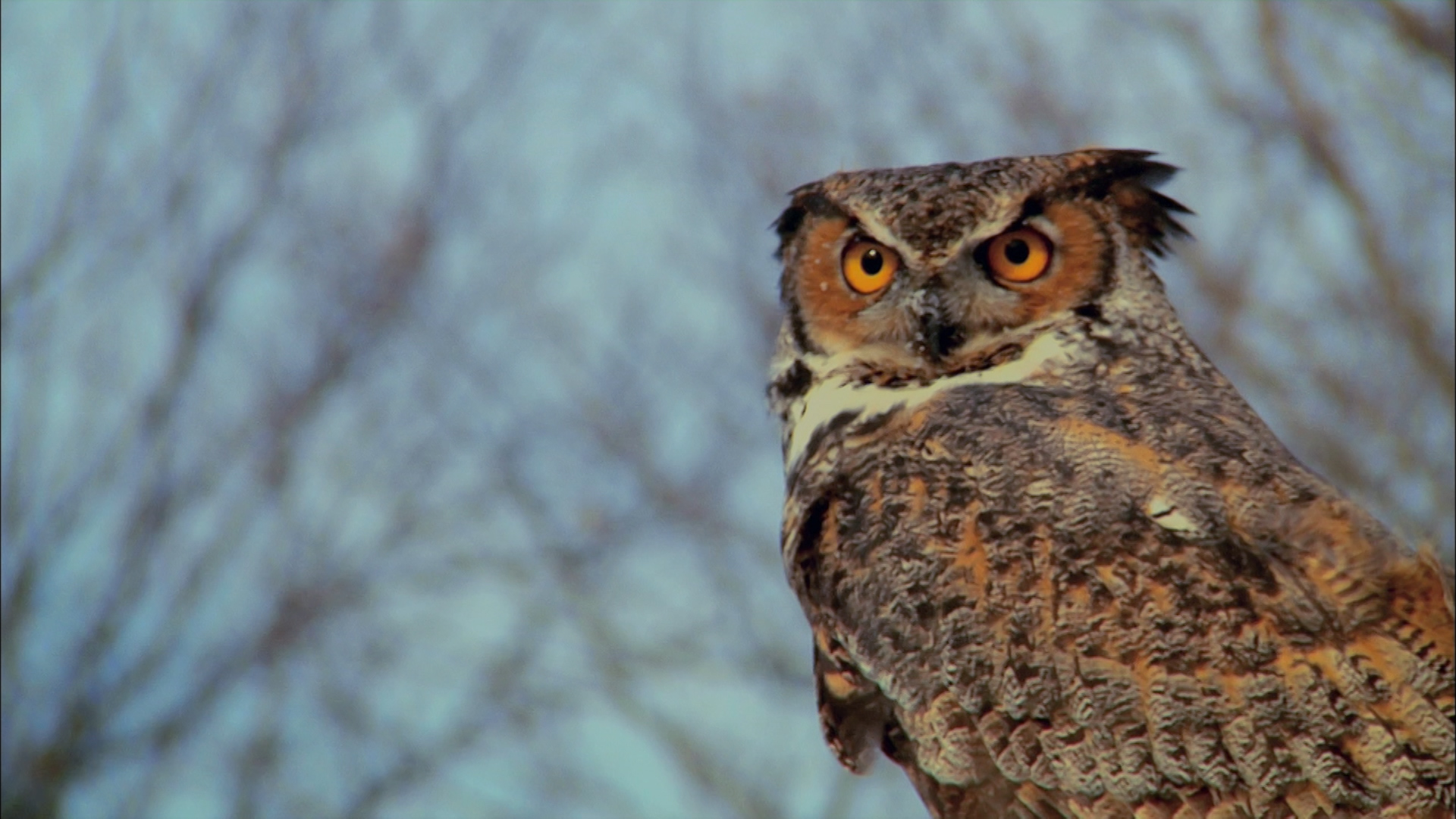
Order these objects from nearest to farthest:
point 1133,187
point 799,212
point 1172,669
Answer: point 1172,669, point 1133,187, point 799,212

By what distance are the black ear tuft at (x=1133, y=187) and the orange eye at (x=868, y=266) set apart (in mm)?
405

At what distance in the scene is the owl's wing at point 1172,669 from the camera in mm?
2461

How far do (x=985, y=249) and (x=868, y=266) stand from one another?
0.28 meters

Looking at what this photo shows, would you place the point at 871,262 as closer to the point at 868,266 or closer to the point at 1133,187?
the point at 868,266

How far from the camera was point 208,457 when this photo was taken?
36.0 feet

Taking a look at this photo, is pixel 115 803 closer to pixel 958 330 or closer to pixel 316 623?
pixel 316 623

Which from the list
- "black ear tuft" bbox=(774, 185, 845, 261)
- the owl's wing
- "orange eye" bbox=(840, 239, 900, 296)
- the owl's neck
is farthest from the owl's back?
"black ear tuft" bbox=(774, 185, 845, 261)

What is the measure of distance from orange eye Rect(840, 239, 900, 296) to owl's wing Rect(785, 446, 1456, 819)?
0.80 meters

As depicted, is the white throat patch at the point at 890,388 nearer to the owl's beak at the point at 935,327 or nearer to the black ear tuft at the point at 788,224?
the owl's beak at the point at 935,327

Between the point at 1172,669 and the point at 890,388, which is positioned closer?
the point at 1172,669

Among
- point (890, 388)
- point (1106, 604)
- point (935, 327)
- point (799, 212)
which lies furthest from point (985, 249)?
point (1106, 604)

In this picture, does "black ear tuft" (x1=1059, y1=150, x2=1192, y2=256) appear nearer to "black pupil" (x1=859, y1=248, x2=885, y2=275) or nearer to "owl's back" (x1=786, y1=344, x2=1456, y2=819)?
"black pupil" (x1=859, y1=248, x2=885, y2=275)

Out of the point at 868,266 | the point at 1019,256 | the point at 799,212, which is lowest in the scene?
the point at 1019,256

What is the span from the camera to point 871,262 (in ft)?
11.2
